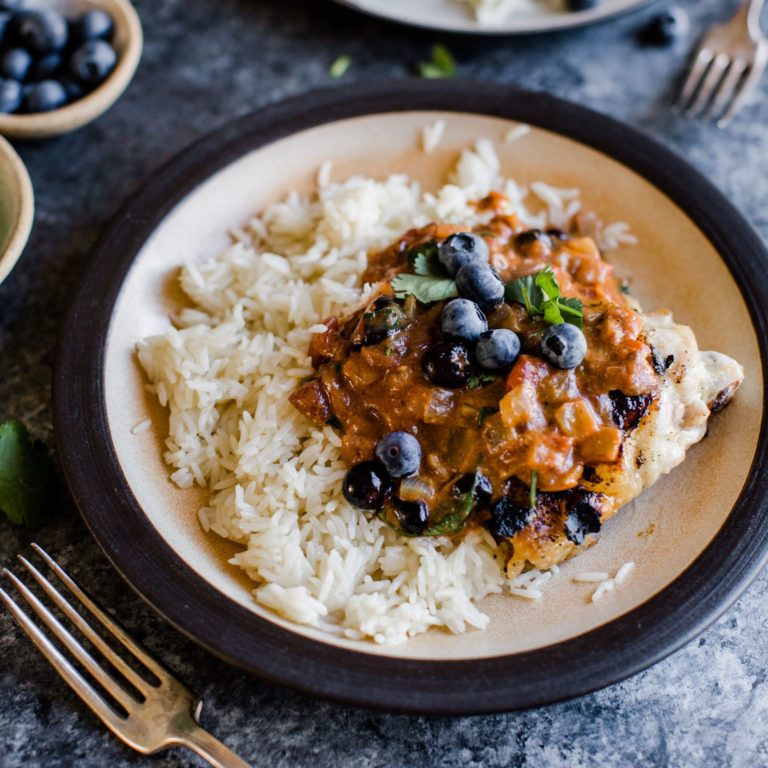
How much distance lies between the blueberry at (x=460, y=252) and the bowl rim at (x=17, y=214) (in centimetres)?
194

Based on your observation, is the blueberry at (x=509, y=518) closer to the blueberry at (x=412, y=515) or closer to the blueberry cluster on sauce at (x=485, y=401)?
the blueberry cluster on sauce at (x=485, y=401)

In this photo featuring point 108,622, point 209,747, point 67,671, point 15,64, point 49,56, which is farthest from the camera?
point 49,56

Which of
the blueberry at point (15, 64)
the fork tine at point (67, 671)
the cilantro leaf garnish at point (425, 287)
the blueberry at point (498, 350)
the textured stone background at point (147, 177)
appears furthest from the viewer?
the blueberry at point (15, 64)

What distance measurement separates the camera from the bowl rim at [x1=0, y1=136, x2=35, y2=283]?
12.2 feet

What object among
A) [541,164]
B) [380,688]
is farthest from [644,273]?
[380,688]

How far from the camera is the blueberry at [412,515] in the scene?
3320 mm

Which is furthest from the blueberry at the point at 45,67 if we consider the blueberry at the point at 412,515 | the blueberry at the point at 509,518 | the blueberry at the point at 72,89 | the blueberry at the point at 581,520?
the blueberry at the point at 581,520

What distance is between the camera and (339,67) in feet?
17.7

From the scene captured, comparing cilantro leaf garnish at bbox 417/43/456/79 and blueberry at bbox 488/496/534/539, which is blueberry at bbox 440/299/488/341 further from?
cilantro leaf garnish at bbox 417/43/456/79

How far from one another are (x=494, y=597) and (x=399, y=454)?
0.73m

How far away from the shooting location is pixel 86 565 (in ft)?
11.9

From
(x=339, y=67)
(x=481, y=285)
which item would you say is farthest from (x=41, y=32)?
(x=481, y=285)

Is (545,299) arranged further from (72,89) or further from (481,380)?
(72,89)

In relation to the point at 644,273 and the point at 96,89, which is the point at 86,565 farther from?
the point at 644,273
